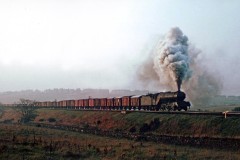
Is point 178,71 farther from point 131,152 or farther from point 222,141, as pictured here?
point 131,152

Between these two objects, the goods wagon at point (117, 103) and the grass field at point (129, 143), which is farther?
the goods wagon at point (117, 103)

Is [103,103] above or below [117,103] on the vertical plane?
below

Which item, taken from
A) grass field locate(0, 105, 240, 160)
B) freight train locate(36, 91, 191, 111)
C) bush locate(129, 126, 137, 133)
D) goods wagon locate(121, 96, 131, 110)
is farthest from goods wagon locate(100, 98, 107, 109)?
bush locate(129, 126, 137, 133)

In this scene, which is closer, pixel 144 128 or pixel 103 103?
pixel 144 128

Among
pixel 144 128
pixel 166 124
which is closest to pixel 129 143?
pixel 166 124

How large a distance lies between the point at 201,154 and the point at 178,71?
98.8 feet

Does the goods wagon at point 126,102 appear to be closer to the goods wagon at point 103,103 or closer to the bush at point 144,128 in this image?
the goods wagon at point 103,103

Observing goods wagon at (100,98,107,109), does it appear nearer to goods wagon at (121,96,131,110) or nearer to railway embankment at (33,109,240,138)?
goods wagon at (121,96,131,110)

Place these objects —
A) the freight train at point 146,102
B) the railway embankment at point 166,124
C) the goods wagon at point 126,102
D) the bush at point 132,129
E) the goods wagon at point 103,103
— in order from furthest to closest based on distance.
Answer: the goods wagon at point 103,103 → the goods wagon at point 126,102 → the freight train at point 146,102 → the bush at point 132,129 → the railway embankment at point 166,124

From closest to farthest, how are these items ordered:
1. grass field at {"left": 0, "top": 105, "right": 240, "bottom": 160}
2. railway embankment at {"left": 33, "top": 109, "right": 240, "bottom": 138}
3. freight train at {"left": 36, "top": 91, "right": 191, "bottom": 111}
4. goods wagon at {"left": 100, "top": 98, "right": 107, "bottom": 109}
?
grass field at {"left": 0, "top": 105, "right": 240, "bottom": 160} → railway embankment at {"left": 33, "top": 109, "right": 240, "bottom": 138} → freight train at {"left": 36, "top": 91, "right": 191, "bottom": 111} → goods wagon at {"left": 100, "top": 98, "right": 107, "bottom": 109}

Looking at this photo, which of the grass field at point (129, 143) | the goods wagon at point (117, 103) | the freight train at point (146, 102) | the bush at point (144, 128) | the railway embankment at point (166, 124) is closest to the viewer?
the grass field at point (129, 143)

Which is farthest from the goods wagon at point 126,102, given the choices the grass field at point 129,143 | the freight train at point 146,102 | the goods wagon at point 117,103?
the grass field at point 129,143

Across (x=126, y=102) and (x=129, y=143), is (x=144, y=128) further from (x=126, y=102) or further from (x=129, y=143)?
(x=126, y=102)

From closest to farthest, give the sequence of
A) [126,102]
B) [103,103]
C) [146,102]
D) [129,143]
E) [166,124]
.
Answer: [129,143], [166,124], [146,102], [126,102], [103,103]
